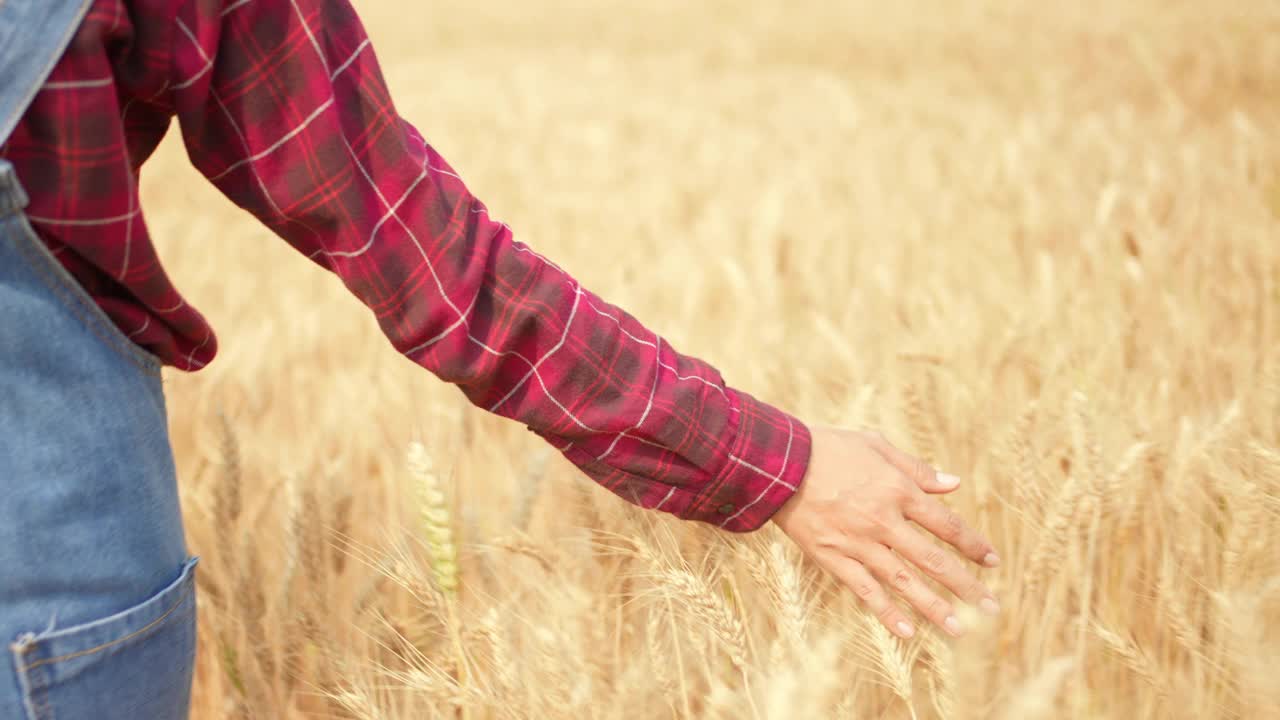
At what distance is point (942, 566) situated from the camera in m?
0.73

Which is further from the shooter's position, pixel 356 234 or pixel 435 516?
pixel 435 516

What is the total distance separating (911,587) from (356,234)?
510 mm

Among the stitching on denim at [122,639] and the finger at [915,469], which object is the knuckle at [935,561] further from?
the stitching on denim at [122,639]

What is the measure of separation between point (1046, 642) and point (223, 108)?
2.79ft

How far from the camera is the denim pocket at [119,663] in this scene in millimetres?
506

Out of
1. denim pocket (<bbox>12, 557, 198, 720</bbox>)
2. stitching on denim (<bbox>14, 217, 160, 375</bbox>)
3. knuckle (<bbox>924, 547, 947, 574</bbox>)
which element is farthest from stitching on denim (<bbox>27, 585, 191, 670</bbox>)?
knuckle (<bbox>924, 547, 947, 574</bbox>)

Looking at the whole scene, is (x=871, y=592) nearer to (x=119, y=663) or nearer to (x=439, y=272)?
(x=439, y=272)

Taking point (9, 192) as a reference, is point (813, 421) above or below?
above

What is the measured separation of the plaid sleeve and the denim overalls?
106 millimetres

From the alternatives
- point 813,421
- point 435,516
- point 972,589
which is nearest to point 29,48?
point 435,516

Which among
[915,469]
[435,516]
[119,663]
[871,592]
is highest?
[915,469]

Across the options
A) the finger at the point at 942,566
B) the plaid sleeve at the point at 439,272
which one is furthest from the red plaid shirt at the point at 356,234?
the finger at the point at 942,566

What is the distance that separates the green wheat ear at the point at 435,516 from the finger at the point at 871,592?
0.33 metres

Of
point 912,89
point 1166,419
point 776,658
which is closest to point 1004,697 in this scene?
point 776,658
